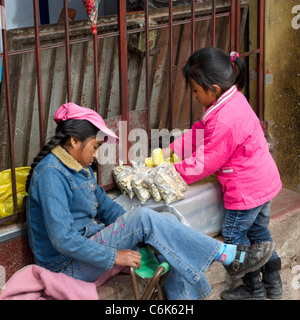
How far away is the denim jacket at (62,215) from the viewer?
2809 millimetres

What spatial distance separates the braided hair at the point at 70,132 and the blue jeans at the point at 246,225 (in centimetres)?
113

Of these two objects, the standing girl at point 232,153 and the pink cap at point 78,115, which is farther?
the standing girl at point 232,153

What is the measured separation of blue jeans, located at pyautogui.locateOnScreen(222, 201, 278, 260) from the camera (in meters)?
3.54

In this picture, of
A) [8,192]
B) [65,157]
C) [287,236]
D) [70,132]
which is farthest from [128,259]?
[287,236]

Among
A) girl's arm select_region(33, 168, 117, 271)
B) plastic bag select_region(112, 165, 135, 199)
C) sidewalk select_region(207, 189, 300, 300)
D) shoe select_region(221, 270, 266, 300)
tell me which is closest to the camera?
girl's arm select_region(33, 168, 117, 271)

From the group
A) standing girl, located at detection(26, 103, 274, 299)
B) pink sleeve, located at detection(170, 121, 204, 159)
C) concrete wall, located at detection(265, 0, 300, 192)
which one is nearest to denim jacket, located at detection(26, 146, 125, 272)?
standing girl, located at detection(26, 103, 274, 299)

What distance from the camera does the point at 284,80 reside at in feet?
14.9

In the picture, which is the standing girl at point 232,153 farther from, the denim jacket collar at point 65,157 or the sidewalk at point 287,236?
the denim jacket collar at point 65,157

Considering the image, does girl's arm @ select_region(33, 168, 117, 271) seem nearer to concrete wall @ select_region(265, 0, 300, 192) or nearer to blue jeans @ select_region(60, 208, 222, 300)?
blue jeans @ select_region(60, 208, 222, 300)

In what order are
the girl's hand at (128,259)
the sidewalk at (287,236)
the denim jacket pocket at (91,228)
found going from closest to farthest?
the girl's hand at (128,259) → the denim jacket pocket at (91,228) → the sidewalk at (287,236)

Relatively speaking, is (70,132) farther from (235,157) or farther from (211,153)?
(235,157)

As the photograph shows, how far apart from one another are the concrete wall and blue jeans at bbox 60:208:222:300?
1951 millimetres

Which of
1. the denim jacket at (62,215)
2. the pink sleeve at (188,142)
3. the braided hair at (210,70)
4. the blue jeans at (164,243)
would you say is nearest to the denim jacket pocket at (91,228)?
the denim jacket at (62,215)
